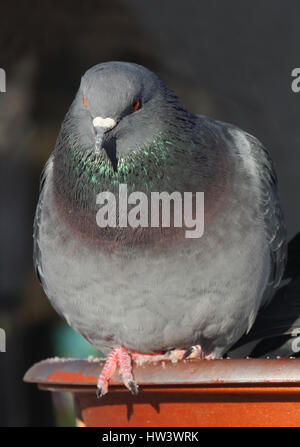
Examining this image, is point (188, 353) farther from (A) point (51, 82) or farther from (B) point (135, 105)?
(A) point (51, 82)

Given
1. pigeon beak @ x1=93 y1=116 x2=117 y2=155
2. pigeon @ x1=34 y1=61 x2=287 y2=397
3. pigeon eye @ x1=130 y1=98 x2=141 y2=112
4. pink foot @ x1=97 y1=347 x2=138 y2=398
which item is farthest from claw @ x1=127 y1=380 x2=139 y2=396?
pigeon eye @ x1=130 y1=98 x2=141 y2=112

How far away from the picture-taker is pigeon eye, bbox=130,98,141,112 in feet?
5.57

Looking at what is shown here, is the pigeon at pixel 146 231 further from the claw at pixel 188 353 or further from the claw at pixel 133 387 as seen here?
the claw at pixel 133 387

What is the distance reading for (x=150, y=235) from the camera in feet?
5.67

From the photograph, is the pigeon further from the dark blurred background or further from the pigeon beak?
the dark blurred background

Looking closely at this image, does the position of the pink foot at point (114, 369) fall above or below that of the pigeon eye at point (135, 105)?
below

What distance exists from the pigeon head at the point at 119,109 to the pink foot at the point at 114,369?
46 centimetres

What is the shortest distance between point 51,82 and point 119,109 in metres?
2.27

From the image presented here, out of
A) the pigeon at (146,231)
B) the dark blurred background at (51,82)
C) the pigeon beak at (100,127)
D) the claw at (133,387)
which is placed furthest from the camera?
the dark blurred background at (51,82)

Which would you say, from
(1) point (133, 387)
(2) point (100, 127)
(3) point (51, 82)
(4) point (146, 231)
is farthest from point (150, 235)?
(3) point (51, 82)

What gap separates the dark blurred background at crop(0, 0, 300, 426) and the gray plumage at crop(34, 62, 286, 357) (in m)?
1.53

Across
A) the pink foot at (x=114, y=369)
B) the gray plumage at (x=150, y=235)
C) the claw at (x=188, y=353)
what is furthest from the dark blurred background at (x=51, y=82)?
the pink foot at (x=114, y=369)

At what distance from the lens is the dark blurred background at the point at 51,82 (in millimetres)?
3412

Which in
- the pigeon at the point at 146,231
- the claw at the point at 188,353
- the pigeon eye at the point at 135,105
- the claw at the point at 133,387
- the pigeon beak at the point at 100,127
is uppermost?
the pigeon eye at the point at 135,105
